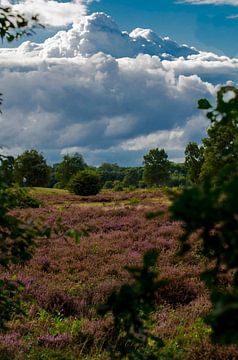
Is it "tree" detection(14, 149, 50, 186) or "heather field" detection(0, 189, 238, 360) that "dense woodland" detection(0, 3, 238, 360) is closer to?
"heather field" detection(0, 189, 238, 360)

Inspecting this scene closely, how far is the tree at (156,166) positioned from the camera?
355ft

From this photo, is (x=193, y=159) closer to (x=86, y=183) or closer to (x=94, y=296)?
(x=86, y=183)

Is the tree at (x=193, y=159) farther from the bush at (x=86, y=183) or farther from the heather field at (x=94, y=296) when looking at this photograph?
the heather field at (x=94, y=296)

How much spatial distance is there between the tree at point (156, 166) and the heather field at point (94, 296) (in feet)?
291

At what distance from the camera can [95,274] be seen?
12.8 meters

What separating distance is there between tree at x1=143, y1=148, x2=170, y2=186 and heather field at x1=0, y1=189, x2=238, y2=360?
88786mm

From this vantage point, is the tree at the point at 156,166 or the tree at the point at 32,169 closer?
the tree at the point at 32,169

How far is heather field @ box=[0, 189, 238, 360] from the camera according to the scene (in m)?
7.11

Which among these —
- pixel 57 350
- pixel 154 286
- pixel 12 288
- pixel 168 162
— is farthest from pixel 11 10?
pixel 168 162

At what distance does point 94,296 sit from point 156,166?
322ft

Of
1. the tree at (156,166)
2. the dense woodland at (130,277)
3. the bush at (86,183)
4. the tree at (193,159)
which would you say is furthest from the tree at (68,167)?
the dense woodland at (130,277)

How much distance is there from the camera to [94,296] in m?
10.5

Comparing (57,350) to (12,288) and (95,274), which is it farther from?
(95,274)

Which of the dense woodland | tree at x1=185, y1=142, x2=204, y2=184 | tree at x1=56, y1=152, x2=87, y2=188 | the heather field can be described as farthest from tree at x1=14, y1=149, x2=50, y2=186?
the heather field
